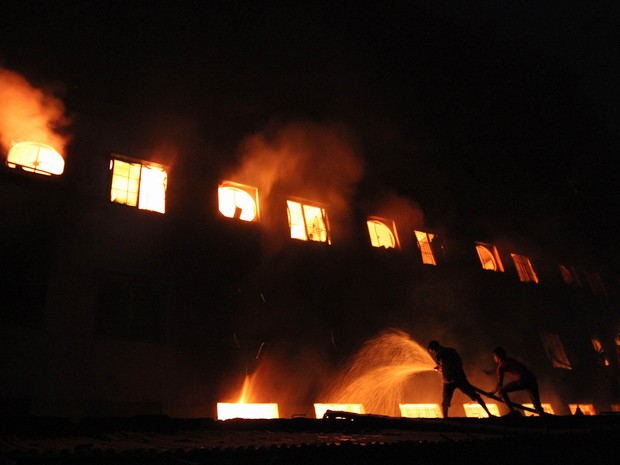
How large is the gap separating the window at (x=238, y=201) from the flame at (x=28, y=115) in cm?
376

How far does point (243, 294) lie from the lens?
1039cm

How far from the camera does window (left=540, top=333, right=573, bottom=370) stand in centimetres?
1507

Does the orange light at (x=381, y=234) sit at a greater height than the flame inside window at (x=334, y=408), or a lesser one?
greater

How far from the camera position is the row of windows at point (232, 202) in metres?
9.79

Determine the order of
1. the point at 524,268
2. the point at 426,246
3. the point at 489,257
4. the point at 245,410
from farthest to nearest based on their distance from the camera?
the point at 524,268
the point at 489,257
the point at 426,246
the point at 245,410

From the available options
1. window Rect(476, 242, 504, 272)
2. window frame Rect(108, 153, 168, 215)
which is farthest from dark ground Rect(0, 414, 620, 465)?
window Rect(476, 242, 504, 272)

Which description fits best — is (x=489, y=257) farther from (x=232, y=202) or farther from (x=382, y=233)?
(x=232, y=202)

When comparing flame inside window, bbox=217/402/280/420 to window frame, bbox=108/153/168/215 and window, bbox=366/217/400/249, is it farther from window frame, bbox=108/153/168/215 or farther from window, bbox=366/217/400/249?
window, bbox=366/217/400/249

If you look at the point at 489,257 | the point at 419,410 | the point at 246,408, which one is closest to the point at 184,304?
the point at 246,408

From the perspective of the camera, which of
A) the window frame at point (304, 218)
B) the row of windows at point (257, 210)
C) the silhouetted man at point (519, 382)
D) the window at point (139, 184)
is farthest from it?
the window frame at point (304, 218)

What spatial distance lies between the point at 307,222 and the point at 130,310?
17.7 ft

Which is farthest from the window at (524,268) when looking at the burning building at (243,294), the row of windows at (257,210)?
the burning building at (243,294)

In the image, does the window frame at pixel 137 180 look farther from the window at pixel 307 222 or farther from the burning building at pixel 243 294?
the window at pixel 307 222

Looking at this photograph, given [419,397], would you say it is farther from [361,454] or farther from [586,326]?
[586,326]
